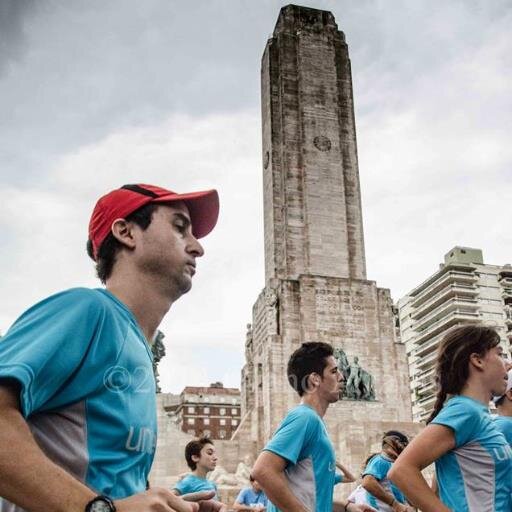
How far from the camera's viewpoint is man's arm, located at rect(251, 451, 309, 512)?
3.84 metres

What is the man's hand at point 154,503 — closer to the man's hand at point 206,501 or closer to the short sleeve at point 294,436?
the man's hand at point 206,501

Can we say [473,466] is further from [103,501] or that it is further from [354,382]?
[354,382]

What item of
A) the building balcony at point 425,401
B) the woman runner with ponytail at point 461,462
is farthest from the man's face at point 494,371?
the building balcony at point 425,401

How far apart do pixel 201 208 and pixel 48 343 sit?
0.90 metres

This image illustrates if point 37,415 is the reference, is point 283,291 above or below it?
above

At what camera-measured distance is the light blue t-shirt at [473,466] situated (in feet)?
10.7

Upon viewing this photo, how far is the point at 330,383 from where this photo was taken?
4.81m

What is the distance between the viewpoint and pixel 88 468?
1.71m

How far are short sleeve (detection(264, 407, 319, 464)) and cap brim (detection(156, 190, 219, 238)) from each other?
1931 millimetres

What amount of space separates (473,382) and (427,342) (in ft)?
219

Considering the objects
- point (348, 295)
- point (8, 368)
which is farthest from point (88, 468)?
point (348, 295)

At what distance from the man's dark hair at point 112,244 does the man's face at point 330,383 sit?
2833 millimetres

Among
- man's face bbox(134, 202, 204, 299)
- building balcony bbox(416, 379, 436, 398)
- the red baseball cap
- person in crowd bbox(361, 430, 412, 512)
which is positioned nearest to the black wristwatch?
man's face bbox(134, 202, 204, 299)

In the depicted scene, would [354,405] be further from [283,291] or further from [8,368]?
[8,368]
